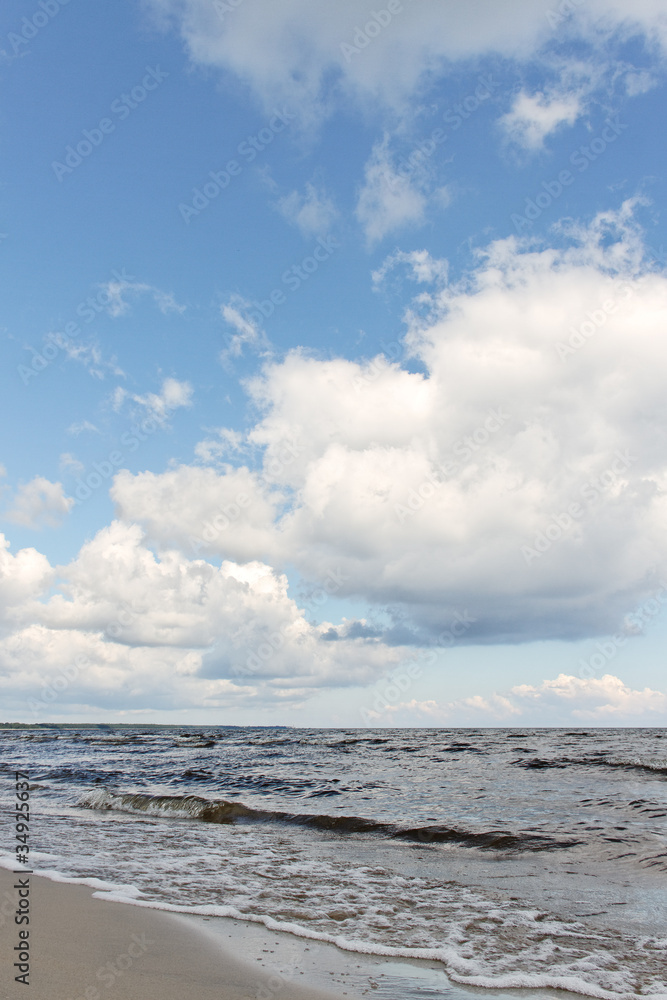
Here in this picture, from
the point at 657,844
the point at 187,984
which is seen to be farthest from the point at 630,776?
the point at 187,984

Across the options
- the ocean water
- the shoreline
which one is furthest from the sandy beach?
the ocean water

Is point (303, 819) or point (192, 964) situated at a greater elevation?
point (192, 964)

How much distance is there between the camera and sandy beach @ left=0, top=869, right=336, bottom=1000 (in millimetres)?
4594

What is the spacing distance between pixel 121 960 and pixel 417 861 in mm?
6731

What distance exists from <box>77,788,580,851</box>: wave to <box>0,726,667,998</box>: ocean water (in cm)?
6

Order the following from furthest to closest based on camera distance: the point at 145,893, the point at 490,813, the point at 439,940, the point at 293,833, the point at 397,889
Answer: the point at 490,813, the point at 293,833, the point at 397,889, the point at 145,893, the point at 439,940

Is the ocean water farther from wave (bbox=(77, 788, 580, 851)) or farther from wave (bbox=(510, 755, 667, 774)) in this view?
wave (bbox=(510, 755, 667, 774))

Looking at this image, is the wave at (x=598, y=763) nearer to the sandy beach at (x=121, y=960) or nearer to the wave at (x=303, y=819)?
the wave at (x=303, y=819)

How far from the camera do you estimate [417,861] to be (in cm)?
1058

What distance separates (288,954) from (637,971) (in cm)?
335

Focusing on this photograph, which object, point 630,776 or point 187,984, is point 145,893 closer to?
point 187,984

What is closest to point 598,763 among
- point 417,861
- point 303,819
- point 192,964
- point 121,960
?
point 303,819

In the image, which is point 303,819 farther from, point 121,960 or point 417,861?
point 121,960

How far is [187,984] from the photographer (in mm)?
4824
